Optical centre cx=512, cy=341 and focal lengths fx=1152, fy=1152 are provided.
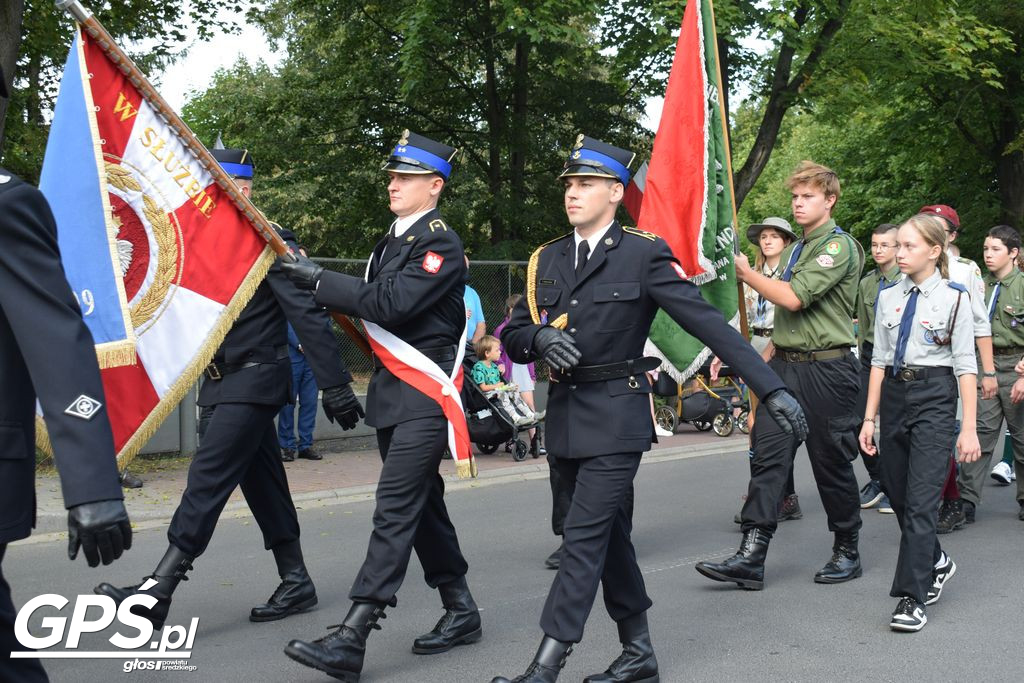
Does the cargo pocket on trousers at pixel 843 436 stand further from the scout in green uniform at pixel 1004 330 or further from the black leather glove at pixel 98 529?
the black leather glove at pixel 98 529

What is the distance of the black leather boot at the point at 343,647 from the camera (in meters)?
4.42

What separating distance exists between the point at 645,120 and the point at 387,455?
16.7 m

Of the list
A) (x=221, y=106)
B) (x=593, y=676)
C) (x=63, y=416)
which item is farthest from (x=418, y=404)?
(x=221, y=106)

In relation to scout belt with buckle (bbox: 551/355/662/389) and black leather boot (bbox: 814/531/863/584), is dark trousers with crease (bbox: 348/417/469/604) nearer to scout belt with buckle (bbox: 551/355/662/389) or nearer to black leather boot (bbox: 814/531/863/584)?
scout belt with buckle (bbox: 551/355/662/389)

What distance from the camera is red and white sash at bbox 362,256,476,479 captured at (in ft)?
16.3

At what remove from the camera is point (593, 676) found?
4.64 meters

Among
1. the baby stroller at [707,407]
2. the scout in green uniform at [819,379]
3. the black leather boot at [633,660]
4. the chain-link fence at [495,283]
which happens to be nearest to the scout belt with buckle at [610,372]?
the black leather boot at [633,660]

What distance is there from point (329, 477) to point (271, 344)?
5473 millimetres

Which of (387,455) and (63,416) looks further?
(387,455)

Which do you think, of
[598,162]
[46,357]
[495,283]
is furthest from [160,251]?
[495,283]

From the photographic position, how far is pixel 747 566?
6.26 m

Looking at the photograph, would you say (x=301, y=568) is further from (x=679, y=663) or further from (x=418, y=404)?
(x=679, y=663)

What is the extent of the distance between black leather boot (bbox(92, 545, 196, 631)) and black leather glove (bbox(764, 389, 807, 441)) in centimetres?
268

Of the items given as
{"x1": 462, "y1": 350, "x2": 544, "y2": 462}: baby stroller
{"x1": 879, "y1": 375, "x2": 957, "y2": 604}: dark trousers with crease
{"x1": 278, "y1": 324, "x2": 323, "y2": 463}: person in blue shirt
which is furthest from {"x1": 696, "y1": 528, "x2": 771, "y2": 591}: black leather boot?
{"x1": 278, "y1": 324, "x2": 323, "y2": 463}: person in blue shirt
